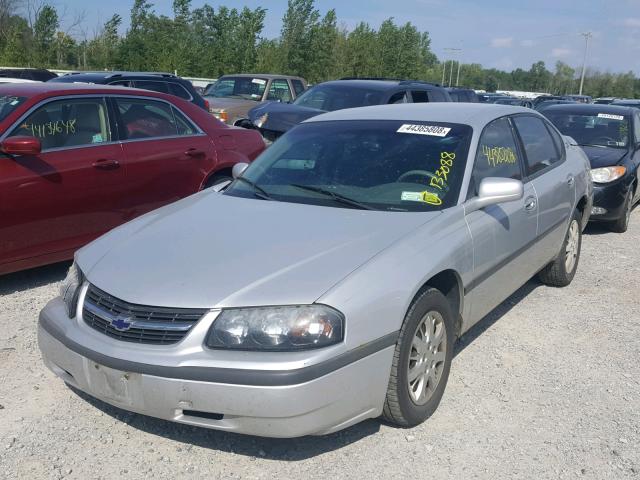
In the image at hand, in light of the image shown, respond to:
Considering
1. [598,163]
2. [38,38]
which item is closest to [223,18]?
[38,38]

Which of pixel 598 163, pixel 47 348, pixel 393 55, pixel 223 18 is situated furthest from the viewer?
pixel 393 55

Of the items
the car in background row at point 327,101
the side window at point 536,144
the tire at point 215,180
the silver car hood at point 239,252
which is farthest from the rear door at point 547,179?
the car in background row at point 327,101

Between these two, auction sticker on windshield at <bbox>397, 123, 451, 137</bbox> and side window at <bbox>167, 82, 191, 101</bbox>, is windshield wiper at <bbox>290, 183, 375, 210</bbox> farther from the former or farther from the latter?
side window at <bbox>167, 82, 191, 101</bbox>

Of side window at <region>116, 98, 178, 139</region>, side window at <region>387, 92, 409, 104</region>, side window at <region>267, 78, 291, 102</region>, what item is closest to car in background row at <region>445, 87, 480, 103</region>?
side window at <region>267, 78, 291, 102</region>

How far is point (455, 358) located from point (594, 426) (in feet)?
3.29

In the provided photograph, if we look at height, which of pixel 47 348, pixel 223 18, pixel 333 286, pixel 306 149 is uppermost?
pixel 223 18

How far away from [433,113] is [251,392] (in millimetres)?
2547

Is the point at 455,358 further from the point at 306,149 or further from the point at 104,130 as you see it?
the point at 104,130

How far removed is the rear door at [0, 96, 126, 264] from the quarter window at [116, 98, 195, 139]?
0.20 meters

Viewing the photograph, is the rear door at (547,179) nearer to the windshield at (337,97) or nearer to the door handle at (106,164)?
the door handle at (106,164)

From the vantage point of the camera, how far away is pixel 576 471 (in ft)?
10.4

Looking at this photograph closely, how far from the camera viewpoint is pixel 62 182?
5375 mm

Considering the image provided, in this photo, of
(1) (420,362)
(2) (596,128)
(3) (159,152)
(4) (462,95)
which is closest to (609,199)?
(2) (596,128)

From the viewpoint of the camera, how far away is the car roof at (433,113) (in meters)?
4.47
